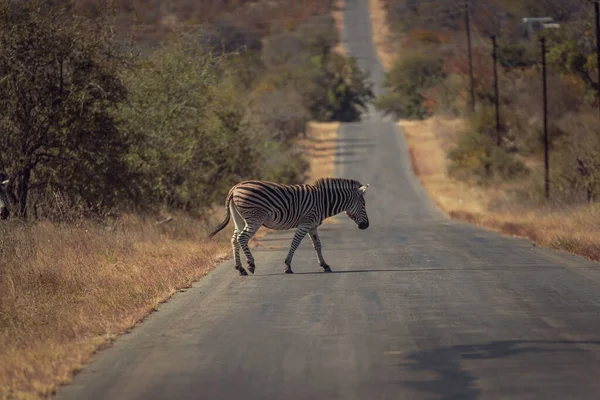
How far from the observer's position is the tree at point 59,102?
24.8 meters

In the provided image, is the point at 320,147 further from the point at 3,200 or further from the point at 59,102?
the point at 3,200

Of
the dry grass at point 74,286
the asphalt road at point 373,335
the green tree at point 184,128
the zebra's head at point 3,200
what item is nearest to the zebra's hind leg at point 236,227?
the asphalt road at point 373,335

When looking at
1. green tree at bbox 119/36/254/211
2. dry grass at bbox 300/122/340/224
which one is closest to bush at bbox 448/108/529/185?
dry grass at bbox 300/122/340/224

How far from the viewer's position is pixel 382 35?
530ft

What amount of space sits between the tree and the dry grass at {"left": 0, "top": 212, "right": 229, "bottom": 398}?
1708 mm

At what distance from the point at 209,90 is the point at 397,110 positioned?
253 ft

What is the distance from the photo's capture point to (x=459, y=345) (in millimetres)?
11664

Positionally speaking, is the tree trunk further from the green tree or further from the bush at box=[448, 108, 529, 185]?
the bush at box=[448, 108, 529, 185]

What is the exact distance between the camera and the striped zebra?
68.3 feet

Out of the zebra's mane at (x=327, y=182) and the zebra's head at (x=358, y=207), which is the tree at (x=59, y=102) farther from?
the zebra's head at (x=358, y=207)

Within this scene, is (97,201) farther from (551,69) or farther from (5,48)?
(551,69)

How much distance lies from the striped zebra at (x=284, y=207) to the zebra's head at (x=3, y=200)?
4.19 m

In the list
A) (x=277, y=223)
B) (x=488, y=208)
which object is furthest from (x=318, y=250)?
(x=488, y=208)

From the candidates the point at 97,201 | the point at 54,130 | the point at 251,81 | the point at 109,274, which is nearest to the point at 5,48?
the point at 54,130
